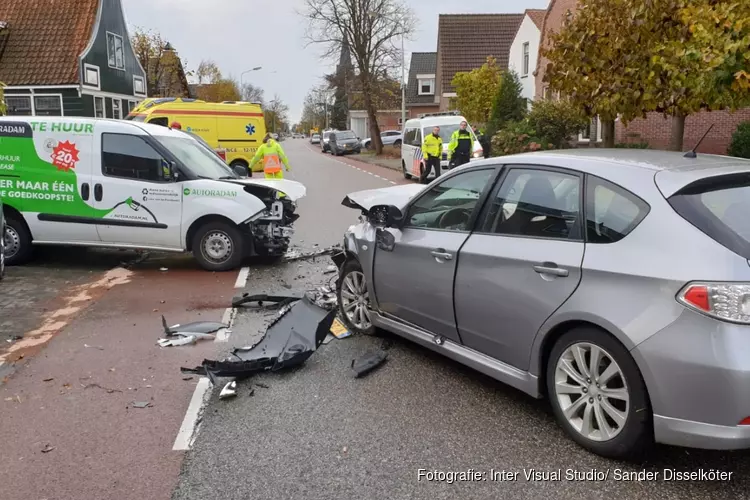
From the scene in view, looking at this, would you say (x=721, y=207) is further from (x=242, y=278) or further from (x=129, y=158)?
(x=129, y=158)

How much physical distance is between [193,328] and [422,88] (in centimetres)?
6203

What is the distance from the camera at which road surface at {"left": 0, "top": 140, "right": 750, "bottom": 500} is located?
352cm

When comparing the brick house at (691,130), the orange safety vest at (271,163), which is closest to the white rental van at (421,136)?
the brick house at (691,130)

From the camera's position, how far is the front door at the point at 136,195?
8820 millimetres

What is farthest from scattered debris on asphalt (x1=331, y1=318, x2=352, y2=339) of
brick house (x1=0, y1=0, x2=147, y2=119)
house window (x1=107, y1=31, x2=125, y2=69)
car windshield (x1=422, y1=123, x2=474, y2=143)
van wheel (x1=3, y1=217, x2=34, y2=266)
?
house window (x1=107, y1=31, x2=125, y2=69)

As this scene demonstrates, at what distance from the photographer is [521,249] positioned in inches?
163

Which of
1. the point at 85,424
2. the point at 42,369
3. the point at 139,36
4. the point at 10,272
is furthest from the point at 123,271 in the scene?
the point at 139,36

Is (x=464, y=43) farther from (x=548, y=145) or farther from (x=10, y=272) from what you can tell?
(x=10, y=272)

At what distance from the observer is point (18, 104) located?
89.6ft

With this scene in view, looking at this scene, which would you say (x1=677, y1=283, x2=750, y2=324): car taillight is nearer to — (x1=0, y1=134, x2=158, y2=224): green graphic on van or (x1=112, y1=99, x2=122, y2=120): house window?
(x1=0, y1=134, x2=158, y2=224): green graphic on van

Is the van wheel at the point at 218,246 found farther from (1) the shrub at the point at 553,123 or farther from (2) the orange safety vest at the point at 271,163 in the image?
(1) the shrub at the point at 553,123

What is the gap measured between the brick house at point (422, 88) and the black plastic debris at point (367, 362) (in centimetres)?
6037

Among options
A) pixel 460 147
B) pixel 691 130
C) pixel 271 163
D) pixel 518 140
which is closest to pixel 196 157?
pixel 271 163

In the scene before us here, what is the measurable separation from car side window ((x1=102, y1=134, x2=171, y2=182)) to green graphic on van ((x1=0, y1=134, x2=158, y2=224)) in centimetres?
35
